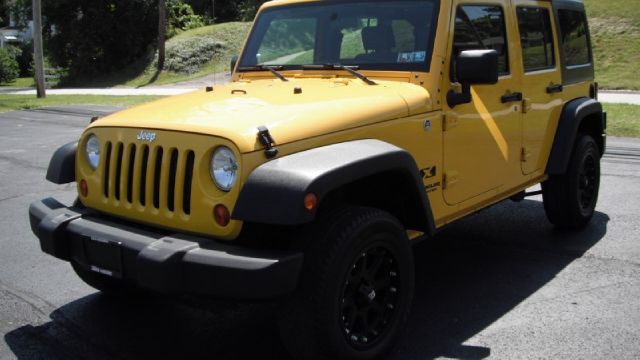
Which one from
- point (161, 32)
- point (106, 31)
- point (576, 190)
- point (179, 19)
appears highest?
point (179, 19)

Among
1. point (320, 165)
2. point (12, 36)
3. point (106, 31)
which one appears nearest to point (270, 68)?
point (320, 165)

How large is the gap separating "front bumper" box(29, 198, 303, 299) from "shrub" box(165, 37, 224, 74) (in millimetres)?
32358

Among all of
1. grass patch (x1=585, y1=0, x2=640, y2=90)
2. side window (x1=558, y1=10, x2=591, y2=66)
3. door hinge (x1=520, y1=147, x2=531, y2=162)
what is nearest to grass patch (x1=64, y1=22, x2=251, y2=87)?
grass patch (x1=585, y1=0, x2=640, y2=90)

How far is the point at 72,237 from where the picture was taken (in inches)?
139

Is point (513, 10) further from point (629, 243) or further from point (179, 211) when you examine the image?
point (179, 211)

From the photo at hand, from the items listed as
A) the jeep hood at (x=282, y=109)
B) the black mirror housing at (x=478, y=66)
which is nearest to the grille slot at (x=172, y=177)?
the jeep hood at (x=282, y=109)

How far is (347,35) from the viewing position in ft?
15.2

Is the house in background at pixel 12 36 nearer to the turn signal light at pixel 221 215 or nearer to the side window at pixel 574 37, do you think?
the side window at pixel 574 37

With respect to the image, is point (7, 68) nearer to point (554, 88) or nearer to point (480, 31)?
point (554, 88)

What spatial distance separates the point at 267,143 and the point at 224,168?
9.1 inches

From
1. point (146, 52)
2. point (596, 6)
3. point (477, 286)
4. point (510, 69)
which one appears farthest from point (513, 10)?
point (146, 52)

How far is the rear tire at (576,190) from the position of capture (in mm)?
5664

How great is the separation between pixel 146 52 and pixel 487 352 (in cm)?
3801

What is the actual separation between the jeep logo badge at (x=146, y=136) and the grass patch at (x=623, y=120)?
981 cm
